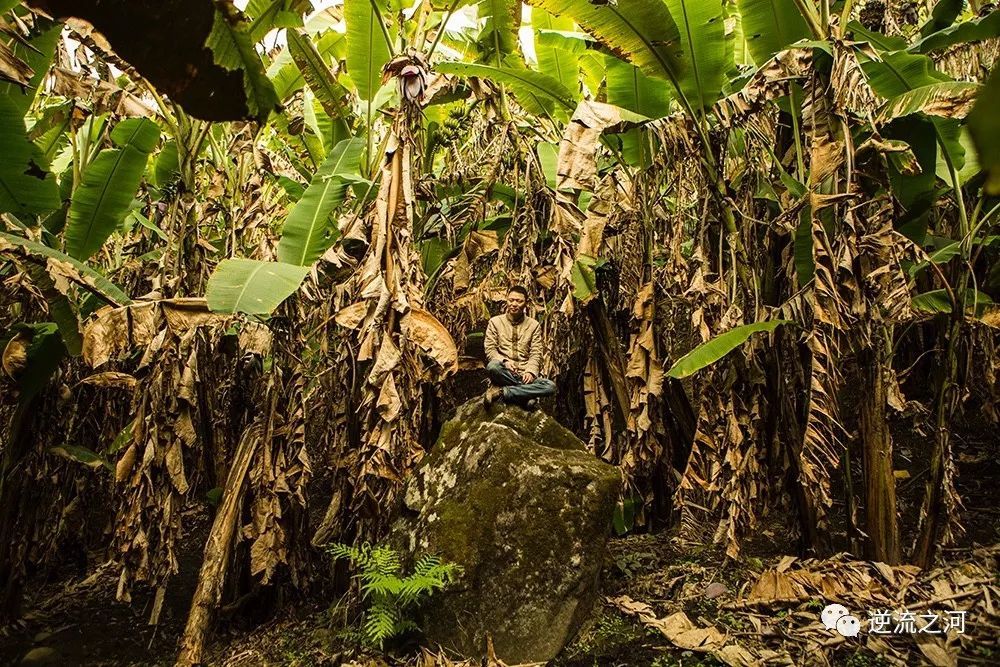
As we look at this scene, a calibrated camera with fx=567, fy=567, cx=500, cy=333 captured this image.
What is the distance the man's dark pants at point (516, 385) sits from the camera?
4.20 meters

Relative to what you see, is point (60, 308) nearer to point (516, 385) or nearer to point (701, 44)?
point (516, 385)

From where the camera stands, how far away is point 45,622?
495 centimetres

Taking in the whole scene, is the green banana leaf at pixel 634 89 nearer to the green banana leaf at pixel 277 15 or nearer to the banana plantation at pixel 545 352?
the banana plantation at pixel 545 352

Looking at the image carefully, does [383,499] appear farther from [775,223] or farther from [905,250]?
[905,250]

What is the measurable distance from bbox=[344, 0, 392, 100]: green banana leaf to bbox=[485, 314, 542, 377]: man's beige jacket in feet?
7.22

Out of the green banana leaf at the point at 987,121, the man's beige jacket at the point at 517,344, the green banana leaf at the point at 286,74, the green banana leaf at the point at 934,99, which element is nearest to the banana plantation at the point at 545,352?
the green banana leaf at the point at 934,99

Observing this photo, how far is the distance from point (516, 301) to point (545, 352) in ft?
1.77

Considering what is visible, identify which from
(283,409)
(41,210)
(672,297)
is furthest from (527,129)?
(41,210)

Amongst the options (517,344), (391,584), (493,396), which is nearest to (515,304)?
(517,344)

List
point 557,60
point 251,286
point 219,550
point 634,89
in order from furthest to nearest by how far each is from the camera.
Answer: point 557,60 < point 634,89 < point 219,550 < point 251,286

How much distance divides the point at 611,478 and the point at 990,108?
3532mm

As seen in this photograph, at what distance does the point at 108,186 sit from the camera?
4086 millimetres

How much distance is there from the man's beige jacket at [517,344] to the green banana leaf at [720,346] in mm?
1283

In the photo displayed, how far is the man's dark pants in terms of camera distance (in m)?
4.20
